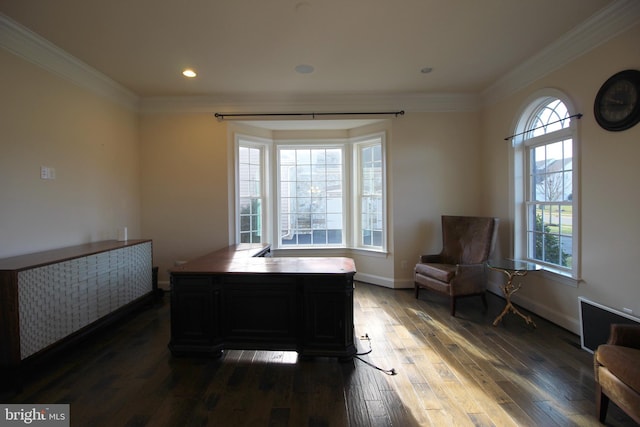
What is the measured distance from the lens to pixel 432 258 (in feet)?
13.5

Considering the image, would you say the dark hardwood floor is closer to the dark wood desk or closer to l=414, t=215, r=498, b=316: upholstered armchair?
the dark wood desk

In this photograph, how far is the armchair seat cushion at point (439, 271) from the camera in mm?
3506

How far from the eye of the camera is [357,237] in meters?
5.00

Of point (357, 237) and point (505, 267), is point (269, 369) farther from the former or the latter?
point (357, 237)

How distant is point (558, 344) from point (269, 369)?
258cm

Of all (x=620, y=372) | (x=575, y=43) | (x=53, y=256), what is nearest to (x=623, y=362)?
(x=620, y=372)

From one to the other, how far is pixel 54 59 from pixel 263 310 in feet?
10.6

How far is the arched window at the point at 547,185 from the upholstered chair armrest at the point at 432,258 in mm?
911

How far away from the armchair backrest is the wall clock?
1.46 metres

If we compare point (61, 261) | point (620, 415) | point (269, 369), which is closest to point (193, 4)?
point (61, 261)

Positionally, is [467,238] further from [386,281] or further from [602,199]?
[602,199]

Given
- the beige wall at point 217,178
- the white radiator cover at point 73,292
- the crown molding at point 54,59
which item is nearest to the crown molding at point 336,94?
the crown molding at point 54,59

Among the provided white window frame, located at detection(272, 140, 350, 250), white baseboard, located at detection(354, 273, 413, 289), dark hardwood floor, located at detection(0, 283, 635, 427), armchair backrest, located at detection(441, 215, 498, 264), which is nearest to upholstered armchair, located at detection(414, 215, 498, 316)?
armchair backrest, located at detection(441, 215, 498, 264)

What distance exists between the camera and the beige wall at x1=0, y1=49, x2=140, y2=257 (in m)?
2.60
